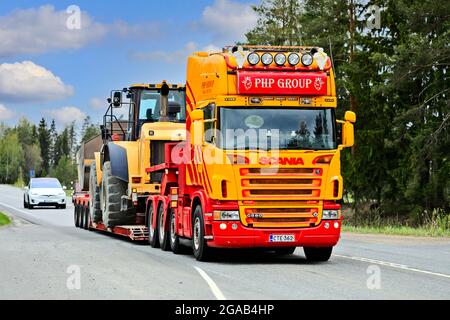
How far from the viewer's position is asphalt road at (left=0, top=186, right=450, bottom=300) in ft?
35.6

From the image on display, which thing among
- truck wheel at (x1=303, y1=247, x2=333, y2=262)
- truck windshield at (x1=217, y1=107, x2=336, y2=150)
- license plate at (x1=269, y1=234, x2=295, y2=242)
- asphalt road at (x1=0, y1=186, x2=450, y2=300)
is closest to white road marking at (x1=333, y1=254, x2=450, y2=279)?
asphalt road at (x1=0, y1=186, x2=450, y2=300)

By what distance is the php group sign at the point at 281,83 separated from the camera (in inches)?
597

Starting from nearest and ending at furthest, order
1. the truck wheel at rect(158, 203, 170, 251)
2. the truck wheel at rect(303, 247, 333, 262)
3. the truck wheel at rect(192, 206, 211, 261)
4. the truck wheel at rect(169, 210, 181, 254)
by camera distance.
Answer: the truck wheel at rect(192, 206, 211, 261)
the truck wheel at rect(303, 247, 333, 262)
the truck wheel at rect(169, 210, 181, 254)
the truck wheel at rect(158, 203, 170, 251)

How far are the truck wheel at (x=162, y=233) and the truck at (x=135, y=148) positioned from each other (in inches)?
58.0

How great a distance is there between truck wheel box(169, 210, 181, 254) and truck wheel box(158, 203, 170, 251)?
0.24 meters

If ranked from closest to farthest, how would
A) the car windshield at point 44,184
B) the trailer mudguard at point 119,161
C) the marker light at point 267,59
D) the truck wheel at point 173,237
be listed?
the marker light at point 267,59 < the truck wheel at point 173,237 < the trailer mudguard at point 119,161 < the car windshield at point 44,184

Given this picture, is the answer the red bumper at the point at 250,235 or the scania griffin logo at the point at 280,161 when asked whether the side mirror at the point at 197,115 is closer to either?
the scania griffin logo at the point at 280,161

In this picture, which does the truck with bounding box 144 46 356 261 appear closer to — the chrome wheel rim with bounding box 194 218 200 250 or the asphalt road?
the chrome wheel rim with bounding box 194 218 200 250

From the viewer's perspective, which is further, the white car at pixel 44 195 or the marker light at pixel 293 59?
the white car at pixel 44 195

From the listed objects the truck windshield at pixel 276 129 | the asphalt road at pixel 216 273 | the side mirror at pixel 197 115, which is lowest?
the asphalt road at pixel 216 273

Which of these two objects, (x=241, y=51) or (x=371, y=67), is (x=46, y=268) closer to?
(x=241, y=51)

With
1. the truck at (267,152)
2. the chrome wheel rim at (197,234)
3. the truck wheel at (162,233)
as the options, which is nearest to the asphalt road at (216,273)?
the truck wheel at (162,233)
